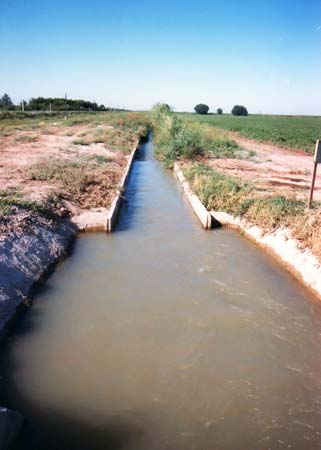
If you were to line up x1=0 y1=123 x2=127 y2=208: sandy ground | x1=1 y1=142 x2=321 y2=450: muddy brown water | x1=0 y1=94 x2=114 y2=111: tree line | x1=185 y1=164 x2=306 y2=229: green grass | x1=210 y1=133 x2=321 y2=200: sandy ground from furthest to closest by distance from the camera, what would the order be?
1. x1=0 y1=94 x2=114 y2=111: tree line
2. x1=210 y1=133 x2=321 y2=200: sandy ground
3. x1=0 y1=123 x2=127 y2=208: sandy ground
4. x1=185 y1=164 x2=306 y2=229: green grass
5. x1=1 y1=142 x2=321 y2=450: muddy brown water

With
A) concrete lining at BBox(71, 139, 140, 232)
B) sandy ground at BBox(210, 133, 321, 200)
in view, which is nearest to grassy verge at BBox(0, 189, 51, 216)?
concrete lining at BBox(71, 139, 140, 232)

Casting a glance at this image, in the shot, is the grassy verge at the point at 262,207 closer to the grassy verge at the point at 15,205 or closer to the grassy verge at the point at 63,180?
the grassy verge at the point at 63,180

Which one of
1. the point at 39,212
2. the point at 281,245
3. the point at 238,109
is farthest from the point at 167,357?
the point at 238,109

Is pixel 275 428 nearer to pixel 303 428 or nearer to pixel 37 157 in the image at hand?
pixel 303 428

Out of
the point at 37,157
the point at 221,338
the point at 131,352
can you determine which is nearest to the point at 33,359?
the point at 131,352

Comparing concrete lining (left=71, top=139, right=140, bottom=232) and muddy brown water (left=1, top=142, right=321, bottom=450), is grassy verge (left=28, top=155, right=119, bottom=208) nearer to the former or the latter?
concrete lining (left=71, top=139, right=140, bottom=232)

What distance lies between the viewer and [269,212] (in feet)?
28.1

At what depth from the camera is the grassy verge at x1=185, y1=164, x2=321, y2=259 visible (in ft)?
24.3

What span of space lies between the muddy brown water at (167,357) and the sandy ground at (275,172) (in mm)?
5220

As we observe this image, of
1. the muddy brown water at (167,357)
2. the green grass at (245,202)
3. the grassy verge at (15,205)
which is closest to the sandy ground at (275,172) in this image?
the green grass at (245,202)

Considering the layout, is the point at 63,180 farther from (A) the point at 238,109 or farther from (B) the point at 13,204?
(A) the point at 238,109

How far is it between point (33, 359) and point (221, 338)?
2358mm

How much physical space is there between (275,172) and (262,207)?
7.30 m

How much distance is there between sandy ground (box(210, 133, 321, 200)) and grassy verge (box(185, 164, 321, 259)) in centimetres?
166
